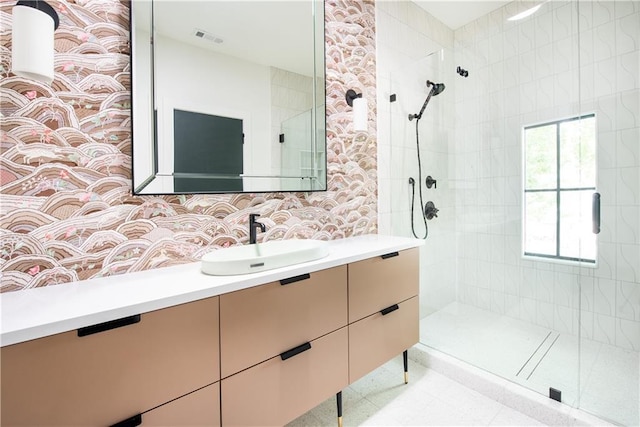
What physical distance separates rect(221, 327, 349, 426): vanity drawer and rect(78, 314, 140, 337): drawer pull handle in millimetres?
395

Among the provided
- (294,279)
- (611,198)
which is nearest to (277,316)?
(294,279)

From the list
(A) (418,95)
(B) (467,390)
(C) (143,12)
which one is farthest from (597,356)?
(C) (143,12)

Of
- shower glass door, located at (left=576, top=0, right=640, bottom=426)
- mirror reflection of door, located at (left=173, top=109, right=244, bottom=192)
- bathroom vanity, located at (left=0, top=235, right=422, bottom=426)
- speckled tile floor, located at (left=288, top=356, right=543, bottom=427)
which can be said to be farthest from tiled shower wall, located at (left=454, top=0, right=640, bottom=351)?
mirror reflection of door, located at (left=173, top=109, right=244, bottom=192)

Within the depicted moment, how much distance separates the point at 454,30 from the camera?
2.84 meters

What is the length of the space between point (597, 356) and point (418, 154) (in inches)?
68.2

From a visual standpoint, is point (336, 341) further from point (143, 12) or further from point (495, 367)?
point (143, 12)

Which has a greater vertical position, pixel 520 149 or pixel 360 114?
pixel 360 114

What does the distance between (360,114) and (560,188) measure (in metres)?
1.37

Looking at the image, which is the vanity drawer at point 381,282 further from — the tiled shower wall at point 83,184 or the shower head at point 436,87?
the shower head at point 436,87

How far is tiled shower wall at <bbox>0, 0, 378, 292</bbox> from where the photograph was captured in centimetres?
101

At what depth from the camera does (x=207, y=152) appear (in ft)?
4.71

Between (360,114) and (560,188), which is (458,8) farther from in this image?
(560,188)

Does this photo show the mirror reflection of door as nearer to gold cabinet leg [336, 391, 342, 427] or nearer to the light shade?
the light shade

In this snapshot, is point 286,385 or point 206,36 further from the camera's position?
point 206,36
